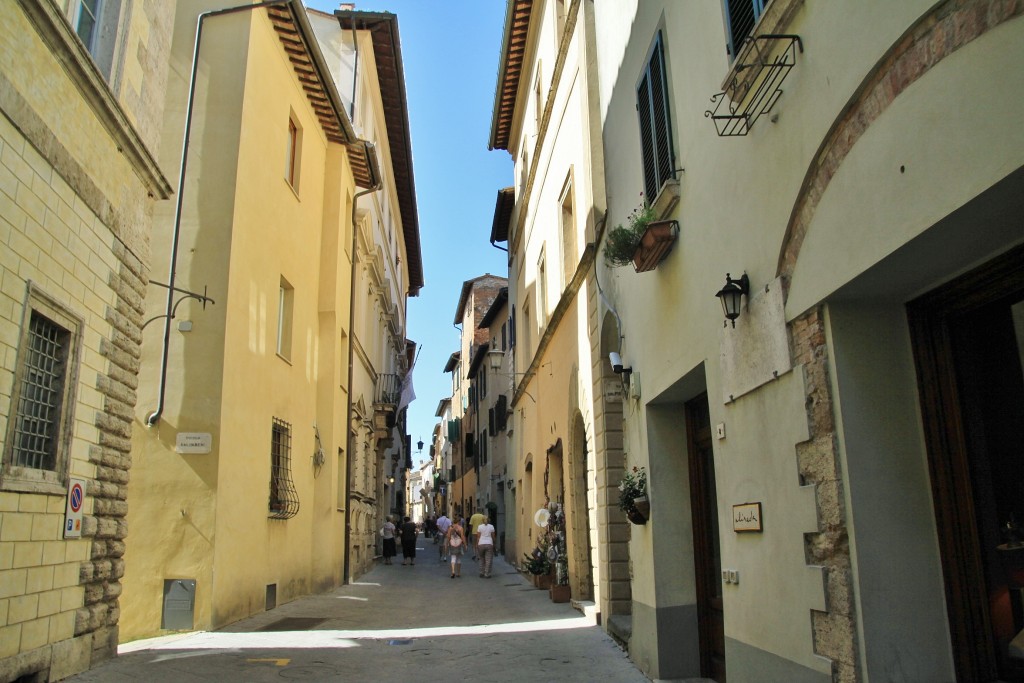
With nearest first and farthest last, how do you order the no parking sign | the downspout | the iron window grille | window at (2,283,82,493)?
1. window at (2,283,82,493)
2. the iron window grille
3. the no parking sign
4. the downspout

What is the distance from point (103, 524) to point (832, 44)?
7068 millimetres

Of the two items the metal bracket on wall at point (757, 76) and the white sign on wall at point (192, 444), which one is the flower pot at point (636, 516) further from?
the white sign on wall at point (192, 444)

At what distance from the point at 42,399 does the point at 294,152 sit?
899 centimetres

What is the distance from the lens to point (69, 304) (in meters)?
6.77

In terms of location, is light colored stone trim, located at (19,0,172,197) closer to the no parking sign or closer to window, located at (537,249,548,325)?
the no parking sign

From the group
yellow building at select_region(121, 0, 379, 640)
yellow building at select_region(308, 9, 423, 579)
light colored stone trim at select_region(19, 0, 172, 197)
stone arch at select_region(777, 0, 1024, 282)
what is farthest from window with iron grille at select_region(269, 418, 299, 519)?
stone arch at select_region(777, 0, 1024, 282)

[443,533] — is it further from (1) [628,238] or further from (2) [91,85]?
(2) [91,85]

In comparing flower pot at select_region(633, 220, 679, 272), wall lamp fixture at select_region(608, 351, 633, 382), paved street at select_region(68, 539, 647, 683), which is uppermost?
flower pot at select_region(633, 220, 679, 272)

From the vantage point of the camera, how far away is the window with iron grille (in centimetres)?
1251

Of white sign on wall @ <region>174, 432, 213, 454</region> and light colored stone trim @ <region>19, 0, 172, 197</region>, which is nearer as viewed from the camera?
light colored stone trim @ <region>19, 0, 172, 197</region>

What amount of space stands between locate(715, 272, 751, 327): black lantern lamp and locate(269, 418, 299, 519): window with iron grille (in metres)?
9.02

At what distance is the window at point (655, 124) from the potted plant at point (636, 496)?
2622 millimetres

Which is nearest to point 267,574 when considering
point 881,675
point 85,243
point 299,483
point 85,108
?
point 299,483

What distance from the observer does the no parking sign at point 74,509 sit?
6.74 metres
